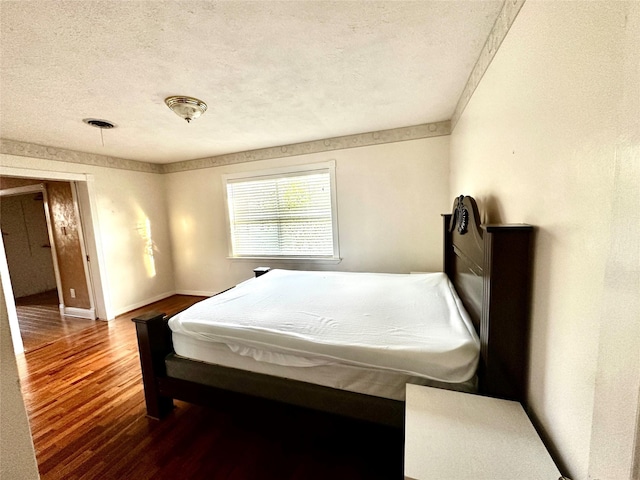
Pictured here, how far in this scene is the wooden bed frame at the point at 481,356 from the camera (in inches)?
39.9

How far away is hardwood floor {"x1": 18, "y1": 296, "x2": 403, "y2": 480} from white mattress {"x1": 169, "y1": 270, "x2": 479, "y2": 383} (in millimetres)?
345

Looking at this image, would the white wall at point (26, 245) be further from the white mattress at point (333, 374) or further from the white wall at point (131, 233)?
the white mattress at point (333, 374)

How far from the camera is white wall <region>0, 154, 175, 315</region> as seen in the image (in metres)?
3.65

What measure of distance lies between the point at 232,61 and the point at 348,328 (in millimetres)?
1795

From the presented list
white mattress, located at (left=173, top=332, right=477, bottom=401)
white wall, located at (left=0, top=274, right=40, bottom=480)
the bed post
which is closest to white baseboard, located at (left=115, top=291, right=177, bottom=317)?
the bed post

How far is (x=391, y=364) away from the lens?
126 cm

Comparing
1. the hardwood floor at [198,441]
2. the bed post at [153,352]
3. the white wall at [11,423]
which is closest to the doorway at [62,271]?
the hardwood floor at [198,441]

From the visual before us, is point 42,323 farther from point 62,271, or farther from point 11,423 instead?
point 11,423

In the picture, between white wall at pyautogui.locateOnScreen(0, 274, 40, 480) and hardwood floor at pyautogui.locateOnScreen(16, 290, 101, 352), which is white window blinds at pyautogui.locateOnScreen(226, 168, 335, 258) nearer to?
hardwood floor at pyautogui.locateOnScreen(16, 290, 101, 352)

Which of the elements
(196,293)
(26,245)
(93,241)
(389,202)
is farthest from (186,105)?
(26,245)

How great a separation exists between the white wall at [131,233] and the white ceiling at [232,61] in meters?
1.07

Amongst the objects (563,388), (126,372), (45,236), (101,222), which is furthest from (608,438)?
(45,236)

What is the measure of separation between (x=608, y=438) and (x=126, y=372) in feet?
10.3

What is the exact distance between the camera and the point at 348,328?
1.54m
